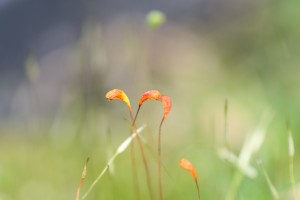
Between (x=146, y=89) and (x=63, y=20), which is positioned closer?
(x=146, y=89)

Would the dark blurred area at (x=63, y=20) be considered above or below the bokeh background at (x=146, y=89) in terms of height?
above

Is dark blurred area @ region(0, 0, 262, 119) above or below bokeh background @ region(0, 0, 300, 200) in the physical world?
above

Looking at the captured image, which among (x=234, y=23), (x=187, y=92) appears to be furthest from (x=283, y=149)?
(x=234, y=23)

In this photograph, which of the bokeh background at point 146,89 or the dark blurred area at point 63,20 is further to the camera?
the dark blurred area at point 63,20

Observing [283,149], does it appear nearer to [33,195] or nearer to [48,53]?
[33,195]

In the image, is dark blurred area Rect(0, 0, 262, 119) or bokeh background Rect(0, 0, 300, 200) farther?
dark blurred area Rect(0, 0, 262, 119)

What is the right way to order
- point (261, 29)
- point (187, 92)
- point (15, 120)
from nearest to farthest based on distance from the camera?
1. point (187, 92)
2. point (15, 120)
3. point (261, 29)

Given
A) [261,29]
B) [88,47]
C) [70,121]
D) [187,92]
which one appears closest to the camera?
[88,47]

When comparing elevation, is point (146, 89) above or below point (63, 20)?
below
